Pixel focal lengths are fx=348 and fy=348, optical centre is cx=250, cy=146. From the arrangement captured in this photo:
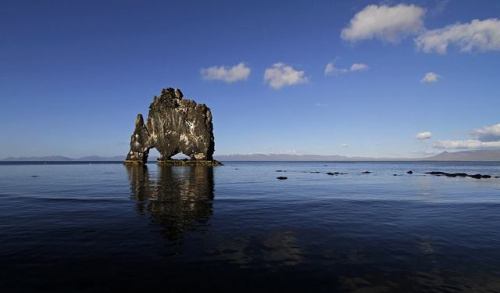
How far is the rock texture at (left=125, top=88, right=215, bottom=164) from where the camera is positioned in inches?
5694

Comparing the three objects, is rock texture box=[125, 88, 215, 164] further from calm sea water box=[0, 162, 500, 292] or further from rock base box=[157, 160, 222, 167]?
calm sea water box=[0, 162, 500, 292]

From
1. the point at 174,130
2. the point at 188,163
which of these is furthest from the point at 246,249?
the point at 174,130

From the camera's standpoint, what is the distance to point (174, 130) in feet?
493

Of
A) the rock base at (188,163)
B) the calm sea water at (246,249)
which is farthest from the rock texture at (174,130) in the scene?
the calm sea water at (246,249)

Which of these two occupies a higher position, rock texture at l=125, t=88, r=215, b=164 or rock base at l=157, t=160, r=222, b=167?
rock texture at l=125, t=88, r=215, b=164

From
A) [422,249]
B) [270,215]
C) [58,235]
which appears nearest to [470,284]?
[422,249]

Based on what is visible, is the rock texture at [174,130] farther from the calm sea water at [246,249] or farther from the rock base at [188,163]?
the calm sea water at [246,249]

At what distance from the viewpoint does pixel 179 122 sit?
150 metres

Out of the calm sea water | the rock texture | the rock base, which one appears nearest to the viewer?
the calm sea water

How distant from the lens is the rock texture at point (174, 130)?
144625 mm

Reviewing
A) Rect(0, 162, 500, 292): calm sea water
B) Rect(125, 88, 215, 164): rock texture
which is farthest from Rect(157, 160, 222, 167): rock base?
Rect(0, 162, 500, 292): calm sea water

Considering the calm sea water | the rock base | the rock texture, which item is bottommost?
the calm sea water

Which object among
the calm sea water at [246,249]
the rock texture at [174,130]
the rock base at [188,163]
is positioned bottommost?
the calm sea water at [246,249]

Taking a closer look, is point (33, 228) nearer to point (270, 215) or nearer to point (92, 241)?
point (92, 241)
